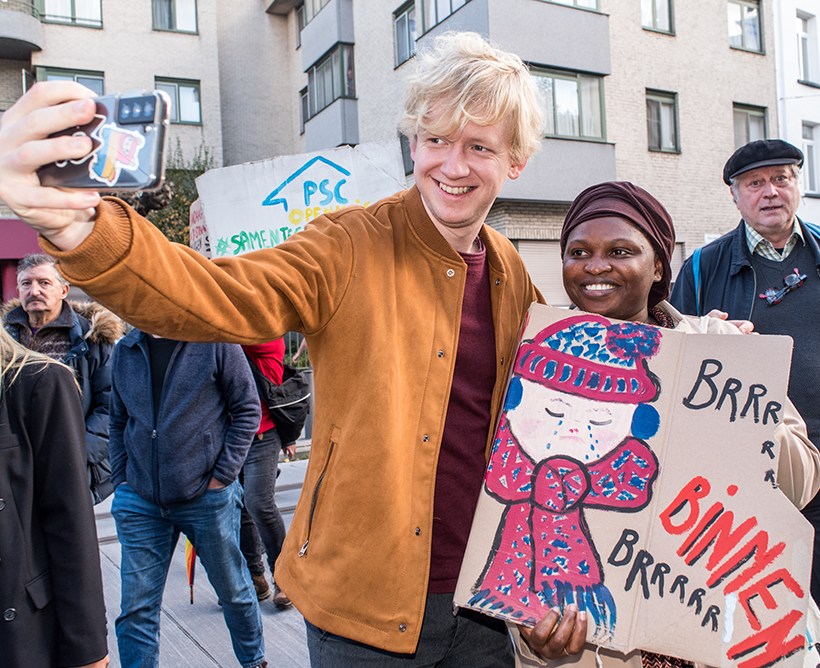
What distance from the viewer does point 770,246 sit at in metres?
3.29

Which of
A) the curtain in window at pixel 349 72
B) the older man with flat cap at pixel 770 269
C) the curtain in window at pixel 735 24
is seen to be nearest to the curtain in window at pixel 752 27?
the curtain in window at pixel 735 24

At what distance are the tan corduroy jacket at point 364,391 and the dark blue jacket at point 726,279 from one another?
2.10 m

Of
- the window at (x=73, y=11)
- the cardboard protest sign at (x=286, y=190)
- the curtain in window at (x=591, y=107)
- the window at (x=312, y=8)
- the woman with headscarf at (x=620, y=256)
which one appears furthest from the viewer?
the window at (x=312, y=8)

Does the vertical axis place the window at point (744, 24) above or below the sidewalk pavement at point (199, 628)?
above

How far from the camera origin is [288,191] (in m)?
5.12

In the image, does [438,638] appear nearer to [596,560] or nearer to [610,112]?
[596,560]

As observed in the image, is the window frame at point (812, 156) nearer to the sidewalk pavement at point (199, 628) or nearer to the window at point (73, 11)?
the sidewalk pavement at point (199, 628)

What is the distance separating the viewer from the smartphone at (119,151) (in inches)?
39.1

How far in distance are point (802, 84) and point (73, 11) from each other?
18437 millimetres

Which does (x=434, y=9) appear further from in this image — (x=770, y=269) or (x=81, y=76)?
(x=770, y=269)

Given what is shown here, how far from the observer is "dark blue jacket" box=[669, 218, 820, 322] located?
127 inches

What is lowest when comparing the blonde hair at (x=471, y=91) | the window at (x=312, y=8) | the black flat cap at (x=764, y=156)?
the blonde hair at (x=471, y=91)

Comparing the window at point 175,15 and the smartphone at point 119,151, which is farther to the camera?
the window at point 175,15

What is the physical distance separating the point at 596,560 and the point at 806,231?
8.36ft
